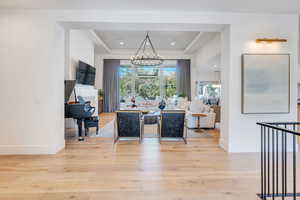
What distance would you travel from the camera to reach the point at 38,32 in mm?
4070

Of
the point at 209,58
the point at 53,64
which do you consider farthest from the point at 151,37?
the point at 53,64

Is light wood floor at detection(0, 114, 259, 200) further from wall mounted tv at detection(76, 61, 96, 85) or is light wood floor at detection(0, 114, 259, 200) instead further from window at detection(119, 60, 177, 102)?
window at detection(119, 60, 177, 102)

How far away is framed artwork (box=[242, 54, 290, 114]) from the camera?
4.21m

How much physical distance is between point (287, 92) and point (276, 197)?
8.67 ft

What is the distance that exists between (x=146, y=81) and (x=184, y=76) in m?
2.26

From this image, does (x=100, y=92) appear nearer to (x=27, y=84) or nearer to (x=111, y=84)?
(x=111, y=84)

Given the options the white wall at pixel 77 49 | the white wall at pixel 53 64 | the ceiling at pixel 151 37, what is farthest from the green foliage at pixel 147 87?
the white wall at pixel 53 64

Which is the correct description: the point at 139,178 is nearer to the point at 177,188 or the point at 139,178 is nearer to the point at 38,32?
the point at 177,188

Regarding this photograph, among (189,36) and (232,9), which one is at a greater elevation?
(189,36)

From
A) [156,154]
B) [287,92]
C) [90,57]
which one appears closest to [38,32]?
[156,154]

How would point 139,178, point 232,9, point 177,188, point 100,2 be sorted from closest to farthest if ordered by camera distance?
point 177,188 → point 139,178 → point 100,2 → point 232,9

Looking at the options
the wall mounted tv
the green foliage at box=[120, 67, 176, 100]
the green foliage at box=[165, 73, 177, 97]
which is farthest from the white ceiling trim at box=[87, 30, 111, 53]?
the green foliage at box=[165, 73, 177, 97]

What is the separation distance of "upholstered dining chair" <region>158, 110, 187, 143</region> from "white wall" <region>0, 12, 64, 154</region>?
8.15ft

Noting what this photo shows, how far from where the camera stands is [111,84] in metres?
11.1
